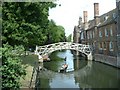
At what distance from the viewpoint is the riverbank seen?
111ft

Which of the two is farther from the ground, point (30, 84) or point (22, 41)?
point (22, 41)

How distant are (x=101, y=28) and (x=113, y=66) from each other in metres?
9.94

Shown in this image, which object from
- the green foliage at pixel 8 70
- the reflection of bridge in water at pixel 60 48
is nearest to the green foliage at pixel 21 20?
the green foliage at pixel 8 70

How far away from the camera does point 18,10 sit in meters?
15.3

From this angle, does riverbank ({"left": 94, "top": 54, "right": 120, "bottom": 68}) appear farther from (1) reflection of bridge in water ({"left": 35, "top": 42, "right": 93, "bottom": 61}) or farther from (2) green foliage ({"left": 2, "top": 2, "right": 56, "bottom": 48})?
(2) green foliage ({"left": 2, "top": 2, "right": 56, "bottom": 48})

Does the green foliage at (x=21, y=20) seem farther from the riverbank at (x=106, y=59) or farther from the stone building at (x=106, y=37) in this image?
the stone building at (x=106, y=37)

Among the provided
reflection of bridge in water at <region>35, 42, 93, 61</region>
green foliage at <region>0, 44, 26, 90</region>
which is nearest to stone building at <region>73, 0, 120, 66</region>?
reflection of bridge in water at <region>35, 42, 93, 61</region>

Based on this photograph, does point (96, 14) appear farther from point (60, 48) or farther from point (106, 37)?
point (60, 48)

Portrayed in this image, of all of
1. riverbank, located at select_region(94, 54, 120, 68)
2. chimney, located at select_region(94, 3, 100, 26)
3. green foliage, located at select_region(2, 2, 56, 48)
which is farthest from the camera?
chimney, located at select_region(94, 3, 100, 26)

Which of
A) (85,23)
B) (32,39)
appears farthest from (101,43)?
(32,39)

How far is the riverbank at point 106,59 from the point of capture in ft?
111

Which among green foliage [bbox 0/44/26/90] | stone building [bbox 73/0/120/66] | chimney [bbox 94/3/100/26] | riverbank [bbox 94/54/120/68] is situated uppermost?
chimney [bbox 94/3/100/26]

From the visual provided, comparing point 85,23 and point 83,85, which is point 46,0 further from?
point 85,23

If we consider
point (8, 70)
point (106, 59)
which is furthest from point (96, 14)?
point (8, 70)
